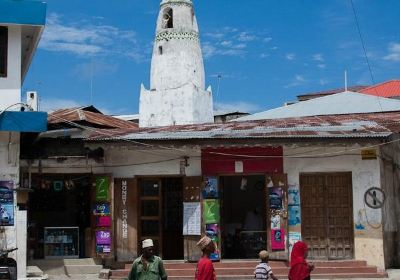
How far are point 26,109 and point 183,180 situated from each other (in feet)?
13.0

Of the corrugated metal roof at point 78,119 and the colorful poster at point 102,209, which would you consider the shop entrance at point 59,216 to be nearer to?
the colorful poster at point 102,209

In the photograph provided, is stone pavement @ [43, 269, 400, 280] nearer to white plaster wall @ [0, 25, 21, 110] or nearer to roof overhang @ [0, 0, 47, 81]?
Answer: white plaster wall @ [0, 25, 21, 110]

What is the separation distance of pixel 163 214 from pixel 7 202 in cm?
391

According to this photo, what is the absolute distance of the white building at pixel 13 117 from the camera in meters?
14.1

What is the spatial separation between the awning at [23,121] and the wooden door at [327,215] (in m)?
6.10

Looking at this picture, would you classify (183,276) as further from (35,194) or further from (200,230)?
(35,194)

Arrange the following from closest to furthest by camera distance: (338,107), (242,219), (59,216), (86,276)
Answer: (86,276) → (59,216) → (242,219) → (338,107)

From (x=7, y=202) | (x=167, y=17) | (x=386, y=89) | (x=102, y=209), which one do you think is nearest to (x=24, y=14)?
(x=7, y=202)

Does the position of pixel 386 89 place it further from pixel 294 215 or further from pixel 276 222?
pixel 276 222

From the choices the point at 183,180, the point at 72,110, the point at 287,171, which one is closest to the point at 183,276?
the point at 183,180

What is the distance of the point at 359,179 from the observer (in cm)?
1502

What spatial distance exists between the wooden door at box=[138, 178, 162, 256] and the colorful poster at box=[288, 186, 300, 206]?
317 cm

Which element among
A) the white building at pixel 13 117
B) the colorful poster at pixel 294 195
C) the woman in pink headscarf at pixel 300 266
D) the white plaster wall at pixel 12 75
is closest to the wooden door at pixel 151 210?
the white building at pixel 13 117

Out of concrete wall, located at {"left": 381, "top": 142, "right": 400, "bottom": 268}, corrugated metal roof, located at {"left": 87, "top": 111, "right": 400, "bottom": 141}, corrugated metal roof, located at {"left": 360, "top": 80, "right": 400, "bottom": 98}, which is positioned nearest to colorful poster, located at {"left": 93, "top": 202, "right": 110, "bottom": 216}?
corrugated metal roof, located at {"left": 87, "top": 111, "right": 400, "bottom": 141}
